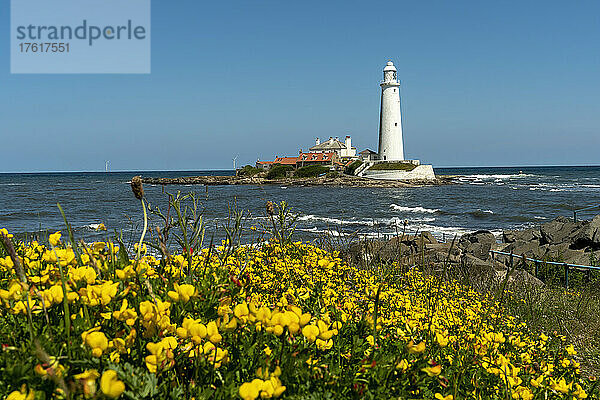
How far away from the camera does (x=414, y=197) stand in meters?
42.2

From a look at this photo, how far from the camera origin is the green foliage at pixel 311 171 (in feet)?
224

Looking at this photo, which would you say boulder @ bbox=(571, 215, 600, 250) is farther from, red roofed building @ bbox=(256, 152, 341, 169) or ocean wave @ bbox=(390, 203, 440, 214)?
red roofed building @ bbox=(256, 152, 341, 169)

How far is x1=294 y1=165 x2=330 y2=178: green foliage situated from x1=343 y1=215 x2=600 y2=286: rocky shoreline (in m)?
53.1

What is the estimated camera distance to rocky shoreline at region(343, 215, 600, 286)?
311 inches

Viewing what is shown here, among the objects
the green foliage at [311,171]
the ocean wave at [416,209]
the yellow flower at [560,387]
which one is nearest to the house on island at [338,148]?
the green foliage at [311,171]

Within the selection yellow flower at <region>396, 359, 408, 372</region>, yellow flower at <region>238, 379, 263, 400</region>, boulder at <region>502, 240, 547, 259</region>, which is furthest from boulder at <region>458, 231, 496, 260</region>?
yellow flower at <region>238, 379, 263, 400</region>

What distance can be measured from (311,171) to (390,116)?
1601cm

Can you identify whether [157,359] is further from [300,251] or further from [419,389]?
[300,251]

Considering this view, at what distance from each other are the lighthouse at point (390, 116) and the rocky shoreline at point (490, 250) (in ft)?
143

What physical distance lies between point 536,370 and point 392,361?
1.72 metres

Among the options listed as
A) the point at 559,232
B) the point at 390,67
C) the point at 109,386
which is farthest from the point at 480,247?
the point at 390,67

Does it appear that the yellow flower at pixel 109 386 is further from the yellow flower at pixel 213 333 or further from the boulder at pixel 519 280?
the boulder at pixel 519 280

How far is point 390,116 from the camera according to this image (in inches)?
2266

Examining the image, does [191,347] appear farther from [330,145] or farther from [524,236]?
[330,145]
